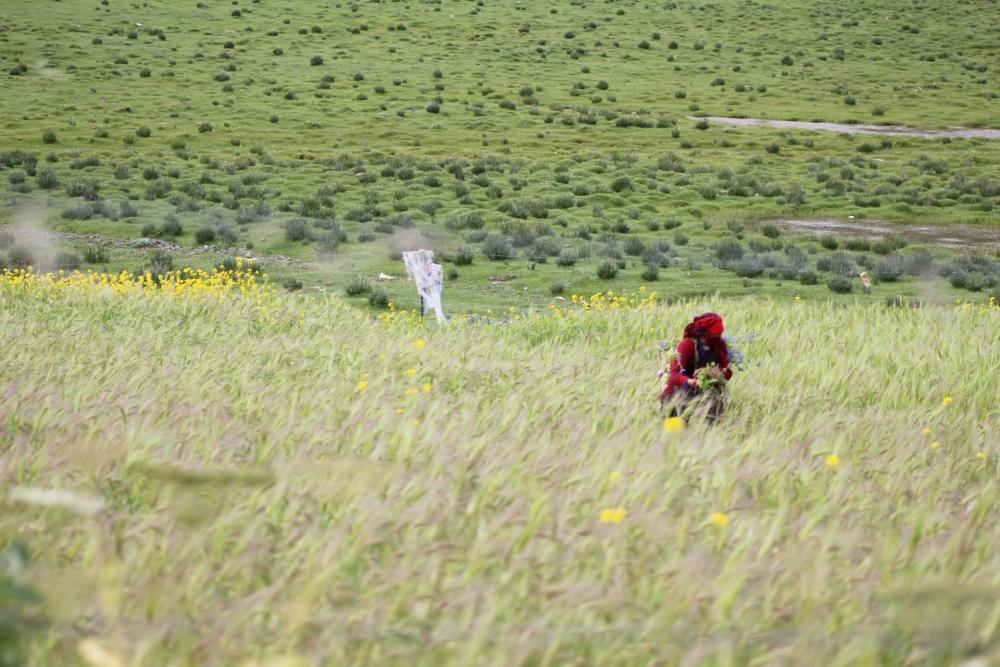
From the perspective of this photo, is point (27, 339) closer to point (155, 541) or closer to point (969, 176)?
point (155, 541)

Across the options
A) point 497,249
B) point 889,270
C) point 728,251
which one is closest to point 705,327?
point 497,249

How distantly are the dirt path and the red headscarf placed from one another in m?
44.1

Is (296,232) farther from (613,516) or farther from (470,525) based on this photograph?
(613,516)

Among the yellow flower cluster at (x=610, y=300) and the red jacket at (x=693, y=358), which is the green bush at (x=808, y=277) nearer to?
the yellow flower cluster at (x=610, y=300)

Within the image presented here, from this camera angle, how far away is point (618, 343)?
33.7ft

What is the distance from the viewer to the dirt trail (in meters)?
27.7

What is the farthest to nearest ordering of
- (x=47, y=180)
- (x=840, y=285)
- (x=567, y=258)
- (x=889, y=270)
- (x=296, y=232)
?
(x=47, y=180)
(x=296, y=232)
(x=567, y=258)
(x=889, y=270)
(x=840, y=285)

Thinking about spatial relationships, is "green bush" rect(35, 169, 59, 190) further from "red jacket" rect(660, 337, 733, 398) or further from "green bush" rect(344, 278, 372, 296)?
"red jacket" rect(660, 337, 733, 398)

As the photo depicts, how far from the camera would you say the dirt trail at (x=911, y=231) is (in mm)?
27656

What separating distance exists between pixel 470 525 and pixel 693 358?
4187 mm

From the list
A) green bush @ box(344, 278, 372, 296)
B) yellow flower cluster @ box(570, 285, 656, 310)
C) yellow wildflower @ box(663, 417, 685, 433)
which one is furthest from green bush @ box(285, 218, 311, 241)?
yellow wildflower @ box(663, 417, 685, 433)

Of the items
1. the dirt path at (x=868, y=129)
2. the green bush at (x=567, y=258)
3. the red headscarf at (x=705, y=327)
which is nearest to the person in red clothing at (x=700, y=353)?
the red headscarf at (x=705, y=327)

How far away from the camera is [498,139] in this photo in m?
43.6

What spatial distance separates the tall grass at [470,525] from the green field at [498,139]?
12.7m
